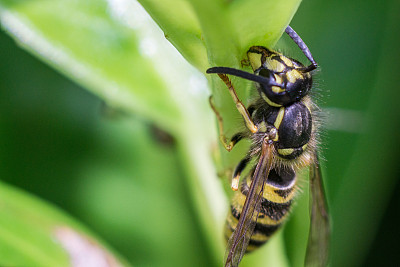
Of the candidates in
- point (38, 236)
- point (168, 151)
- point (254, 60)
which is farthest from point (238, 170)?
point (168, 151)

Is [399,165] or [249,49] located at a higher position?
[249,49]

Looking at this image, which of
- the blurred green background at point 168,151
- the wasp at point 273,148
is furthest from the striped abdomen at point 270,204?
the blurred green background at point 168,151

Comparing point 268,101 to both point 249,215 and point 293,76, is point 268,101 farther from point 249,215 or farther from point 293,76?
point 249,215

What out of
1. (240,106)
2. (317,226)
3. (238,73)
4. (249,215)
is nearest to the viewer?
(238,73)

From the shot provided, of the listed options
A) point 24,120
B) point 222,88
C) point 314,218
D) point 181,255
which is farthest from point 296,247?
point 24,120

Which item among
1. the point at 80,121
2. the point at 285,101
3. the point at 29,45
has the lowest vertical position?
the point at 285,101

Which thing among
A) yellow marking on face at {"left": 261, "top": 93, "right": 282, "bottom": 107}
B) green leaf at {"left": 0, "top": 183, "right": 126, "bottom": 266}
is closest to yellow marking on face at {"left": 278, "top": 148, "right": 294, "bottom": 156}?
yellow marking on face at {"left": 261, "top": 93, "right": 282, "bottom": 107}

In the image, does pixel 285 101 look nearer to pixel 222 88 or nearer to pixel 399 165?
pixel 222 88

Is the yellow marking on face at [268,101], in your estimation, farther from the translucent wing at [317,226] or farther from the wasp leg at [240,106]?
the translucent wing at [317,226]
